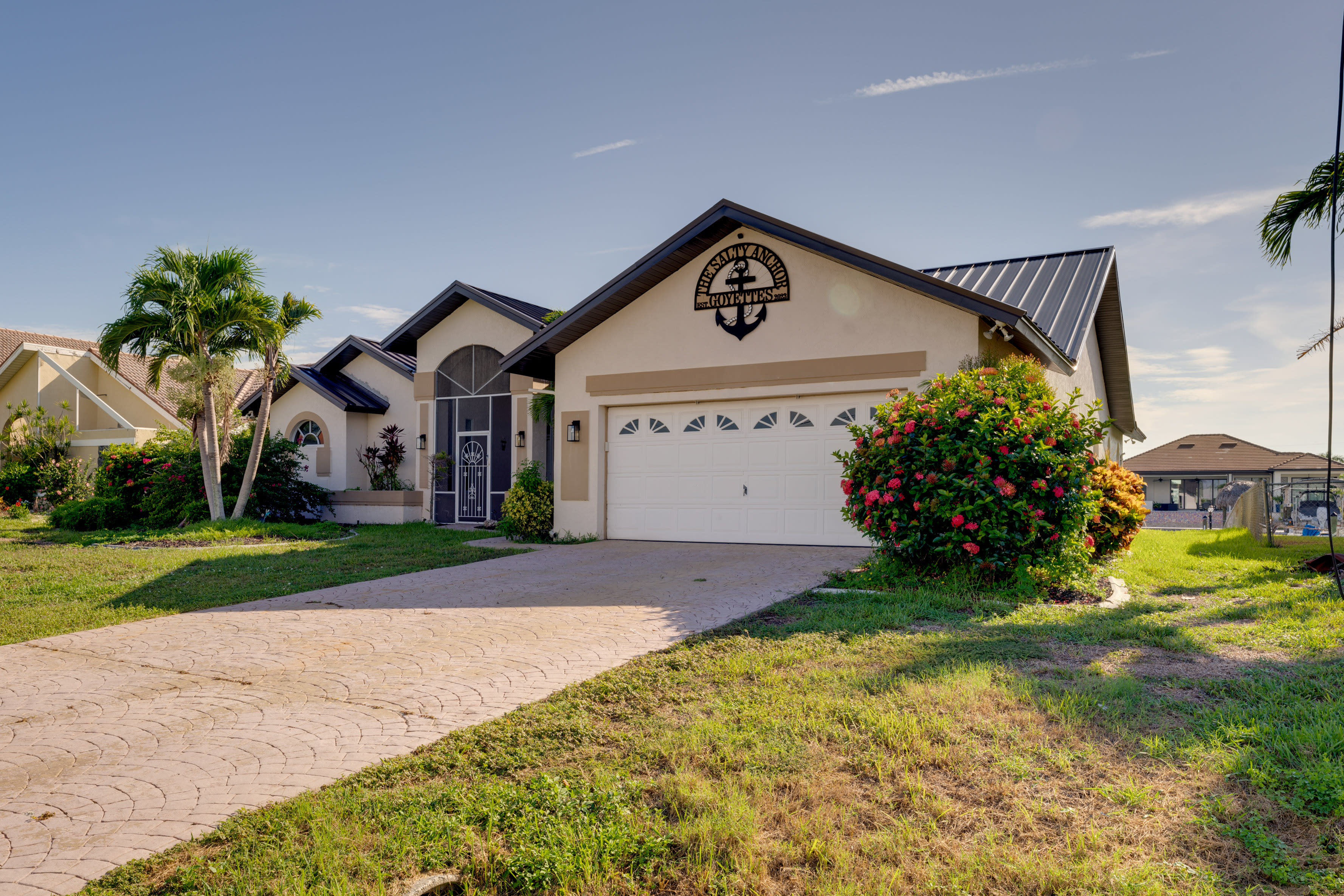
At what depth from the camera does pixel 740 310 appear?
13.3m

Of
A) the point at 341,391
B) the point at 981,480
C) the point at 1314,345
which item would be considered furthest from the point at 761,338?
the point at 341,391

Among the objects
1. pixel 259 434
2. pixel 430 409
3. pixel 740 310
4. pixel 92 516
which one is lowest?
pixel 92 516

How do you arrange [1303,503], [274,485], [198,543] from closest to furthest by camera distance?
[198,543] → [274,485] → [1303,503]

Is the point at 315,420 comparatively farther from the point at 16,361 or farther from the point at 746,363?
the point at 16,361

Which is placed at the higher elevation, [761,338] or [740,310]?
[740,310]

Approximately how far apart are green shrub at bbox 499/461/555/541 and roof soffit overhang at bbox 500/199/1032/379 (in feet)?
7.35

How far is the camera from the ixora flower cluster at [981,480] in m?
8.06

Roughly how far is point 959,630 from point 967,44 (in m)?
9.39

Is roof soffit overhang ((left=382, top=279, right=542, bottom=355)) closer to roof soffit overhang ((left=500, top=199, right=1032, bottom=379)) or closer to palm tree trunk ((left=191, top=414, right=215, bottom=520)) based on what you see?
roof soffit overhang ((left=500, top=199, right=1032, bottom=379))

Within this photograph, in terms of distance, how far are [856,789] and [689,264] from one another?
37.7 ft

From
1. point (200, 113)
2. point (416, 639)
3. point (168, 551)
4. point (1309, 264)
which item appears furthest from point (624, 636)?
point (200, 113)

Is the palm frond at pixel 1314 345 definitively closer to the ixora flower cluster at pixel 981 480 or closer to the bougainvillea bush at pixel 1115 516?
the bougainvillea bush at pixel 1115 516

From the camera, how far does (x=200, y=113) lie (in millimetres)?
14398

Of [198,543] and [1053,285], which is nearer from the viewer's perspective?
[198,543]
